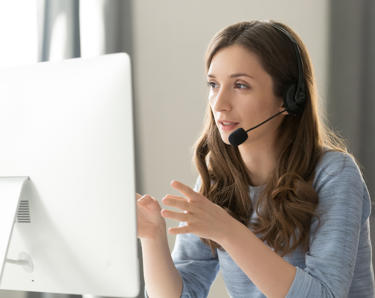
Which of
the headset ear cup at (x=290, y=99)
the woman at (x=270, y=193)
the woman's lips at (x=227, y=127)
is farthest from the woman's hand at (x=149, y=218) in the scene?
the headset ear cup at (x=290, y=99)

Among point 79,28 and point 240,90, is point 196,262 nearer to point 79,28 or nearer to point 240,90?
point 240,90

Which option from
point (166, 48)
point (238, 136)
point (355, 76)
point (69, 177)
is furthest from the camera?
point (166, 48)

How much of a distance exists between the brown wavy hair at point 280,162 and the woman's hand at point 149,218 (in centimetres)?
26

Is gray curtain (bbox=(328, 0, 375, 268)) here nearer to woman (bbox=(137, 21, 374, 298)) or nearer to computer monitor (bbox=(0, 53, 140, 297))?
woman (bbox=(137, 21, 374, 298))

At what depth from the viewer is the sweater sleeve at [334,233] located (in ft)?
3.44

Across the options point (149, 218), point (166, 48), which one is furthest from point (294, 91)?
point (166, 48)

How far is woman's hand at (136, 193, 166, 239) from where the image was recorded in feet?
3.62

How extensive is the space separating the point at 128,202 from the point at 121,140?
0.09 m

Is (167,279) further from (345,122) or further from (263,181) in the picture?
(345,122)

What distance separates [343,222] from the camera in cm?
111

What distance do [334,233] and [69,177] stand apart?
24.7 inches

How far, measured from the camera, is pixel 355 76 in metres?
1.77

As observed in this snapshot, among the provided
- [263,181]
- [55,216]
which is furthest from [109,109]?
[263,181]

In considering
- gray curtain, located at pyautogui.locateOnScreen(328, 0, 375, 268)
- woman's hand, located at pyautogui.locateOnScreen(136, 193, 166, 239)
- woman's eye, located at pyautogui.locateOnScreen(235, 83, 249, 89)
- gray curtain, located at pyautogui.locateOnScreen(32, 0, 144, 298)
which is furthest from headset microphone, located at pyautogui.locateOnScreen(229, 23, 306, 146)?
gray curtain, located at pyautogui.locateOnScreen(32, 0, 144, 298)
